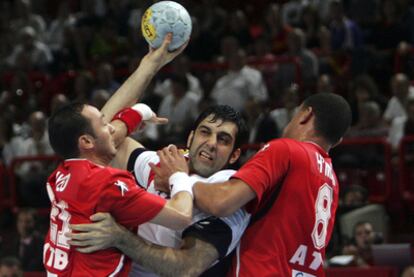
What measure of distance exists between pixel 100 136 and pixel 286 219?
113 cm

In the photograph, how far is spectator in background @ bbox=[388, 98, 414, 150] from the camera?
37.9 feet

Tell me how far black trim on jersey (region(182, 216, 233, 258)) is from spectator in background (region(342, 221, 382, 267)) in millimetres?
4566

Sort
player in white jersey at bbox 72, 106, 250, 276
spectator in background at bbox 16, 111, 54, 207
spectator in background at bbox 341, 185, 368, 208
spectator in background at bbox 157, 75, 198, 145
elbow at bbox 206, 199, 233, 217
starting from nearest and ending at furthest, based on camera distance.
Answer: elbow at bbox 206, 199, 233, 217, player in white jersey at bbox 72, 106, 250, 276, spectator in background at bbox 341, 185, 368, 208, spectator in background at bbox 16, 111, 54, 207, spectator in background at bbox 157, 75, 198, 145

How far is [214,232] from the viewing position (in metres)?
5.28

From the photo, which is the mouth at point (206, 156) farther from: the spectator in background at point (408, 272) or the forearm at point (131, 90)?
the spectator in background at point (408, 272)

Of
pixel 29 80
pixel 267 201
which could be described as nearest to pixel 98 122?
pixel 267 201

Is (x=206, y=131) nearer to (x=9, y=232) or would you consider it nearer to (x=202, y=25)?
(x=9, y=232)

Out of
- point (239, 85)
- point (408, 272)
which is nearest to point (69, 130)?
point (408, 272)

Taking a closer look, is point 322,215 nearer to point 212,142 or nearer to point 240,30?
point 212,142

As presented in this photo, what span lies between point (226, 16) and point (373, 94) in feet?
14.8

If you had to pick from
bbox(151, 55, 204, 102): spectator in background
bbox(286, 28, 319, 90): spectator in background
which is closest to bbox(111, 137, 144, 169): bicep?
bbox(151, 55, 204, 102): spectator in background

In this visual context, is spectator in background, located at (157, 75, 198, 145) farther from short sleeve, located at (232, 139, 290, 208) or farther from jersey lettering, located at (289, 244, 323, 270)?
short sleeve, located at (232, 139, 290, 208)

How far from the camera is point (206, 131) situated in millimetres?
5590

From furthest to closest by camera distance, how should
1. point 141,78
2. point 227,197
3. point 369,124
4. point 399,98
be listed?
1. point 399,98
2. point 369,124
3. point 141,78
4. point 227,197
